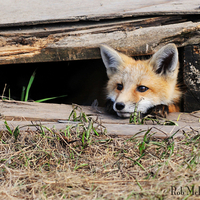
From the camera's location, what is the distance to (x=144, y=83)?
132 inches

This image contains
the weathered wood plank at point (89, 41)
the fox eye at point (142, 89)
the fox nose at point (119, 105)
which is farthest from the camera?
the weathered wood plank at point (89, 41)

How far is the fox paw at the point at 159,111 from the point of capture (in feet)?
10.5

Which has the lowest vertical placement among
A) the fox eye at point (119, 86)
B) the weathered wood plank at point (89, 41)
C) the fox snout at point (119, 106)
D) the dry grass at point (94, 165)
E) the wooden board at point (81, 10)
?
the dry grass at point (94, 165)

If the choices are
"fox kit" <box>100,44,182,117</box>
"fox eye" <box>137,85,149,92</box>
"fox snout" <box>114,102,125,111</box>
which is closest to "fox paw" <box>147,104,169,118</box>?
"fox kit" <box>100,44,182,117</box>

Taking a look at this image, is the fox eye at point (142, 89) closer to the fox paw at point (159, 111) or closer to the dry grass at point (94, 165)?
the fox paw at point (159, 111)

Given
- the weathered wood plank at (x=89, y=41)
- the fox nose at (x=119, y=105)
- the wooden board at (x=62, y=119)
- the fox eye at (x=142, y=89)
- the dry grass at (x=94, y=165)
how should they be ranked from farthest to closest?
the weathered wood plank at (x=89, y=41) → the fox eye at (x=142, y=89) → the fox nose at (x=119, y=105) → the wooden board at (x=62, y=119) → the dry grass at (x=94, y=165)

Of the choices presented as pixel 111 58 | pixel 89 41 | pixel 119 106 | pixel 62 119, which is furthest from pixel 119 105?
pixel 89 41

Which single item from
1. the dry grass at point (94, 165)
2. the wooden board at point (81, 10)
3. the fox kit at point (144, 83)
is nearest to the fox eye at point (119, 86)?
the fox kit at point (144, 83)

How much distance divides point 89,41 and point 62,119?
1.27 metres

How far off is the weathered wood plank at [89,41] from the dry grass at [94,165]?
145 centimetres

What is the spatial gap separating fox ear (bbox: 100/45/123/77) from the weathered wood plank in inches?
4.6

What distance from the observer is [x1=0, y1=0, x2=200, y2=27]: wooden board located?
349 cm

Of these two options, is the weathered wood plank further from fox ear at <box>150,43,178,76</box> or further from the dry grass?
the dry grass

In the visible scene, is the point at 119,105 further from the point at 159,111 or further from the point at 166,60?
the point at 166,60
